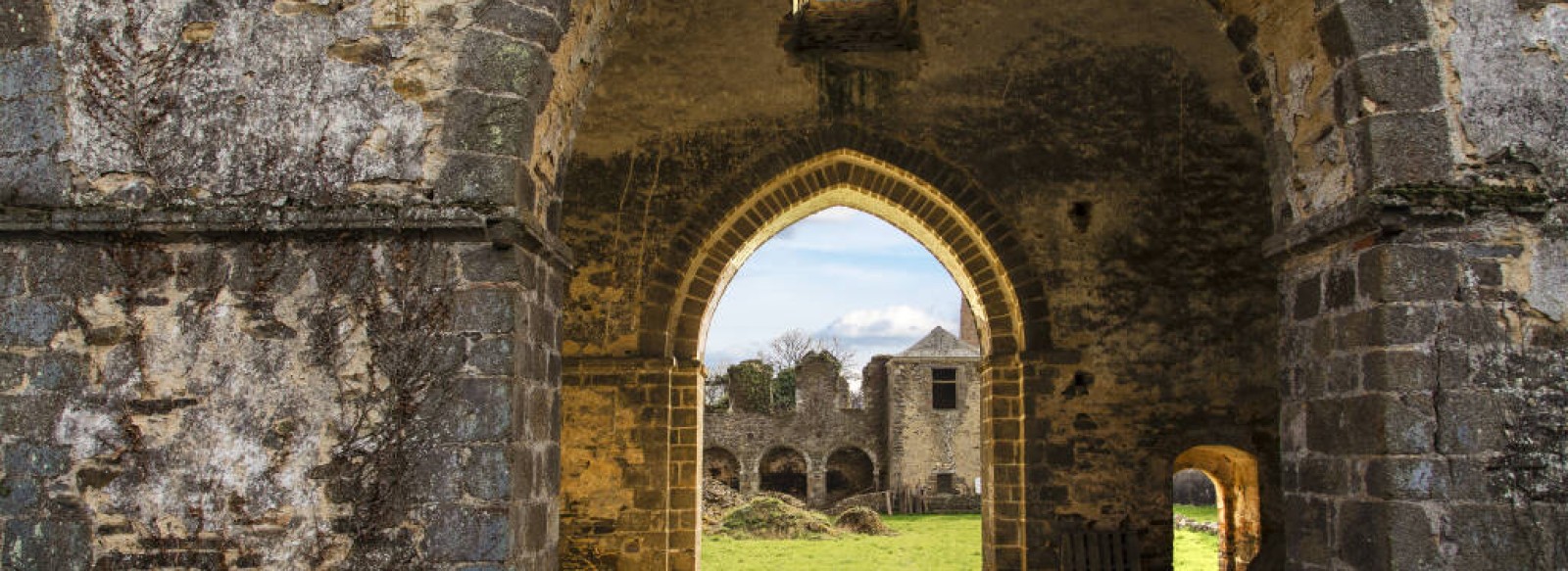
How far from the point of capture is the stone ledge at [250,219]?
3961 mm

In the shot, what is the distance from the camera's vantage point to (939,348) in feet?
94.6

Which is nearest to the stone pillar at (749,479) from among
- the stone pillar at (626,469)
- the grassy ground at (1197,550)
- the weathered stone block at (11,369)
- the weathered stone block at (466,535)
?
the grassy ground at (1197,550)

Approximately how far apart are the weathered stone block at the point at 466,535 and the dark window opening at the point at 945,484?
23.9 m

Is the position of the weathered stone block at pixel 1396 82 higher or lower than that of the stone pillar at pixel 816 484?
higher

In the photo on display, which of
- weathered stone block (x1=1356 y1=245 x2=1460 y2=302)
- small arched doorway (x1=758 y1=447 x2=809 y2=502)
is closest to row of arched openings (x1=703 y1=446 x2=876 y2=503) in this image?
small arched doorway (x1=758 y1=447 x2=809 y2=502)

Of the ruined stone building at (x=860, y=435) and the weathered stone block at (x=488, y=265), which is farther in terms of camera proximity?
the ruined stone building at (x=860, y=435)

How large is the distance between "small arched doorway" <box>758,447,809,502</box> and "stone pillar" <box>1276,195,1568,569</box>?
24251 mm

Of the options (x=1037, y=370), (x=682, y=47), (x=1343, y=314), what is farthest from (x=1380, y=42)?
(x=682, y=47)

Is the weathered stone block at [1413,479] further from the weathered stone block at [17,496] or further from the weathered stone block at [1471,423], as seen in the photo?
the weathered stone block at [17,496]

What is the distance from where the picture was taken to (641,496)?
9.39m

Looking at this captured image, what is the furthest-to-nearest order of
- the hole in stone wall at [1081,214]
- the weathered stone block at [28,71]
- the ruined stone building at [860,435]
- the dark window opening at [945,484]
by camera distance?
the ruined stone building at [860,435] < the dark window opening at [945,484] < the hole in stone wall at [1081,214] < the weathered stone block at [28,71]

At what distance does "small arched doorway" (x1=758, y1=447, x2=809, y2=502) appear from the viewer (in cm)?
2806

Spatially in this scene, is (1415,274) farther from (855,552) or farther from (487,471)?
(855,552)

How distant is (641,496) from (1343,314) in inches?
249
